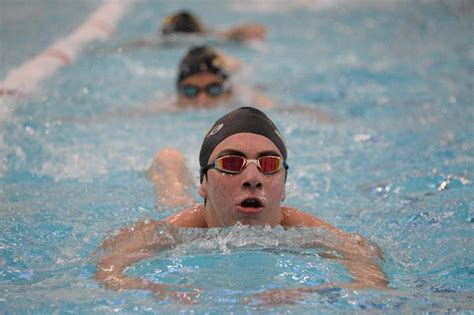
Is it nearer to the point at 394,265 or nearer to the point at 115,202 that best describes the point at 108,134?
the point at 115,202

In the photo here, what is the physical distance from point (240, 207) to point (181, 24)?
249 inches

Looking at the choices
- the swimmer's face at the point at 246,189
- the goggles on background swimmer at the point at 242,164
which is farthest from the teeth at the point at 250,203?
the goggles on background swimmer at the point at 242,164

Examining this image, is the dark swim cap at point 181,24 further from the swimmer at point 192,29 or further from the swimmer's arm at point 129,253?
the swimmer's arm at point 129,253

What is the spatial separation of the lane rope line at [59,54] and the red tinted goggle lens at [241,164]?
3.31m

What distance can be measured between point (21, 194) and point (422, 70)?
4731mm

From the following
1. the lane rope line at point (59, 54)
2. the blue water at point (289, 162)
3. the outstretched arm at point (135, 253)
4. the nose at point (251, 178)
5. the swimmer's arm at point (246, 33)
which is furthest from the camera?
the swimmer's arm at point (246, 33)

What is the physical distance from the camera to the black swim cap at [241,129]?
2.92m

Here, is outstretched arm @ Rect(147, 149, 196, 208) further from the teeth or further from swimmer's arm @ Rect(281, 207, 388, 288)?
the teeth

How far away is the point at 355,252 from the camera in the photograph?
114 inches

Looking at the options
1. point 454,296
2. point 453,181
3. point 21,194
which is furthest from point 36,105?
point 454,296

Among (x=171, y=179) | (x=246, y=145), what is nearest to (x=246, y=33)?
(x=171, y=179)

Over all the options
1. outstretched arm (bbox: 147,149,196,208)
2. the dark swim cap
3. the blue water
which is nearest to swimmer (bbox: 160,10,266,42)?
the dark swim cap

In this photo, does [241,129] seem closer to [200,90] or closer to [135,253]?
[135,253]

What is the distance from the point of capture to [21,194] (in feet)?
12.9
